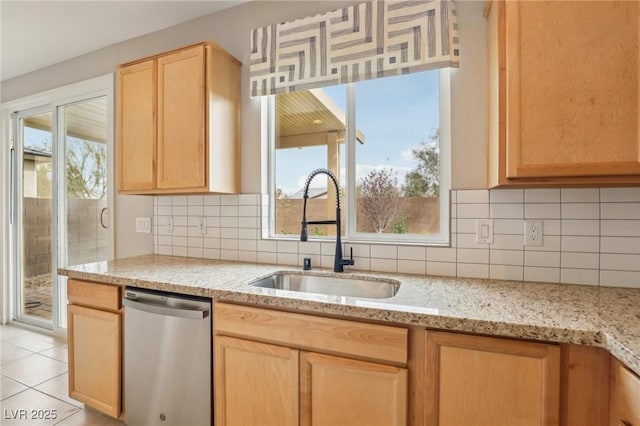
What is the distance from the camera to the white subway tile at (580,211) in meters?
1.41

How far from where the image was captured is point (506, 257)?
1.54 m

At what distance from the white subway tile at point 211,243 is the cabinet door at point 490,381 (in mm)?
1564

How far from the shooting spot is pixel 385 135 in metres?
1.88

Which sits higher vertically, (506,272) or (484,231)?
(484,231)

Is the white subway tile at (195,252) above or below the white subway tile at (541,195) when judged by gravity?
below

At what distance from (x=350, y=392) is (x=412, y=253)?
0.79 meters

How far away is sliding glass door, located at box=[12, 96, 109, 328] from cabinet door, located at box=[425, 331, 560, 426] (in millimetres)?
2763

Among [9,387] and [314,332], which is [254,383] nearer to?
[314,332]

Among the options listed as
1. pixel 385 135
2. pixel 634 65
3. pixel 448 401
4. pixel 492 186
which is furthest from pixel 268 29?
pixel 448 401

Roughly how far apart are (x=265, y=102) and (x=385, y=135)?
0.83m

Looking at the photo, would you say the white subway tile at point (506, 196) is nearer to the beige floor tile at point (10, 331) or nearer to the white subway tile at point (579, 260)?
the white subway tile at point (579, 260)

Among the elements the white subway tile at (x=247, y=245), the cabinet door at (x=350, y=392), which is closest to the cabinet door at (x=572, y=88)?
the cabinet door at (x=350, y=392)

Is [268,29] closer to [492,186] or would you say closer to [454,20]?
[454,20]

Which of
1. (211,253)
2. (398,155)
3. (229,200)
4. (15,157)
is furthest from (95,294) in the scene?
(15,157)
